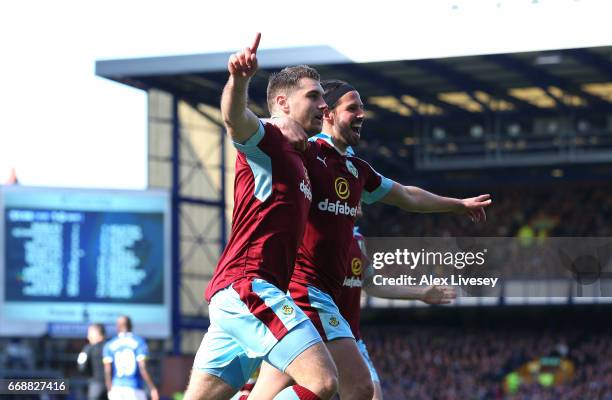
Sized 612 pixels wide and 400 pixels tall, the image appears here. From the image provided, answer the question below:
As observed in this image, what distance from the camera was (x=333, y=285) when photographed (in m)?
7.12

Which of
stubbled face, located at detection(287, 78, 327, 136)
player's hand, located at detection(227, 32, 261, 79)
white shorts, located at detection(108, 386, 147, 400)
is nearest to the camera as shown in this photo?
player's hand, located at detection(227, 32, 261, 79)

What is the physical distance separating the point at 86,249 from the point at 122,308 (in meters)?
1.84

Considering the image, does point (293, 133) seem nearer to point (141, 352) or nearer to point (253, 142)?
point (253, 142)

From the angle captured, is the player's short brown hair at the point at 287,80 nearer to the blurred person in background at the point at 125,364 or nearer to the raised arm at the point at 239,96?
the raised arm at the point at 239,96

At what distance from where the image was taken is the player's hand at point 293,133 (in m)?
6.06

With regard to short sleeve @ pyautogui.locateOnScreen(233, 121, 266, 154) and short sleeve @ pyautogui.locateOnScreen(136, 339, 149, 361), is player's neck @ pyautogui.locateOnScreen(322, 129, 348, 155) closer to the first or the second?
short sleeve @ pyautogui.locateOnScreen(233, 121, 266, 154)

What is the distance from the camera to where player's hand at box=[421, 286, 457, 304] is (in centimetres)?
824

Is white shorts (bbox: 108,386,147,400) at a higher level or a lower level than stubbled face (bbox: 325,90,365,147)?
lower

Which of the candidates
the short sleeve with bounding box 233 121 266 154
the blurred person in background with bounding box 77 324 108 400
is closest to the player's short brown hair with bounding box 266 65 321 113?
the short sleeve with bounding box 233 121 266 154

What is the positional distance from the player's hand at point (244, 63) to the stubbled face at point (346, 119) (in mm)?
1878

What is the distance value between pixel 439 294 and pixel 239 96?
314 centimetres

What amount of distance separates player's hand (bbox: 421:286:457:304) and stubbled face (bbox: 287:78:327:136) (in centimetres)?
224

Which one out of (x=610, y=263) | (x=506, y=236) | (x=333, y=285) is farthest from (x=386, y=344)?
(x=333, y=285)

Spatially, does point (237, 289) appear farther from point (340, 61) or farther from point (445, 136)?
point (445, 136)
